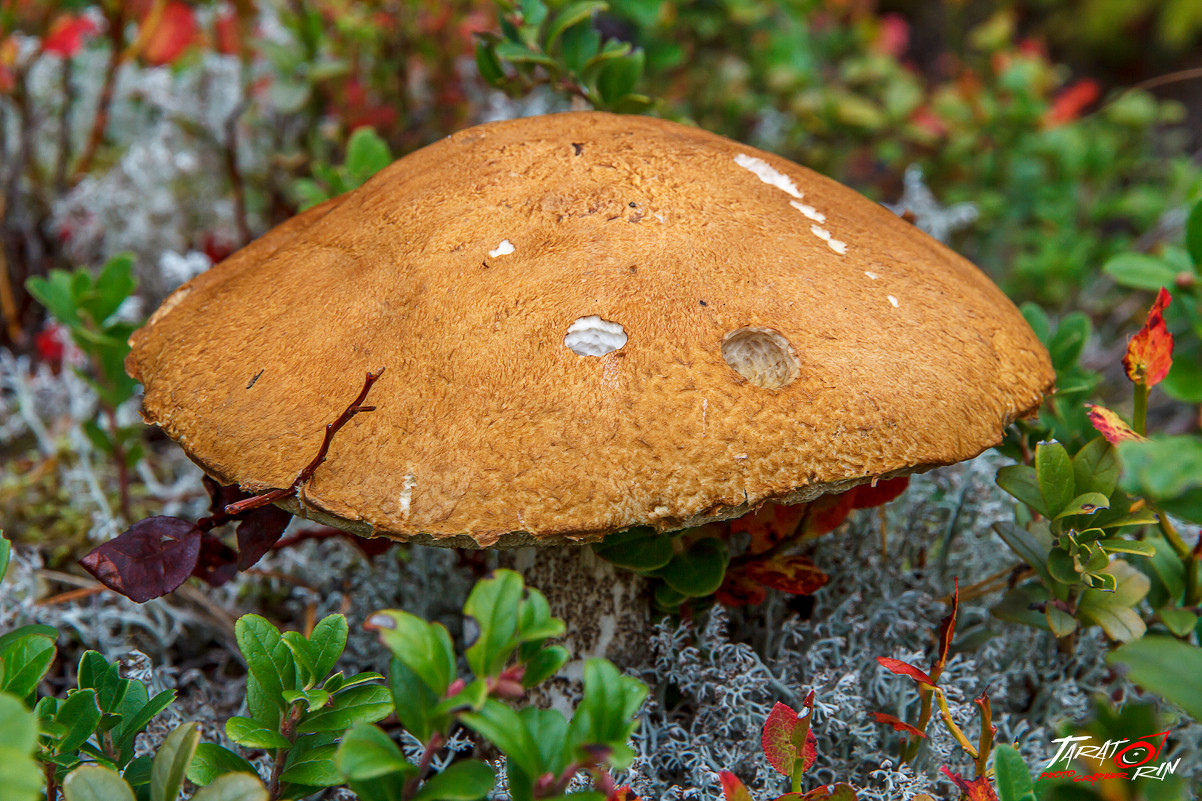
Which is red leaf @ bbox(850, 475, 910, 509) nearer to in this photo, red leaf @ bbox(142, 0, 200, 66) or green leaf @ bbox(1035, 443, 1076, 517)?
green leaf @ bbox(1035, 443, 1076, 517)

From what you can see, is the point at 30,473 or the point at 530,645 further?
the point at 30,473

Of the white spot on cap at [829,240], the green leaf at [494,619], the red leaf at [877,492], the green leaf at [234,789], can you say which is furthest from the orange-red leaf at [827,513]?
the green leaf at [234,789]

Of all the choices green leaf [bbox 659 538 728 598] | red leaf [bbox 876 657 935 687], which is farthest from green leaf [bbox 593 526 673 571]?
red leaf [bbox 876 657 935 687]

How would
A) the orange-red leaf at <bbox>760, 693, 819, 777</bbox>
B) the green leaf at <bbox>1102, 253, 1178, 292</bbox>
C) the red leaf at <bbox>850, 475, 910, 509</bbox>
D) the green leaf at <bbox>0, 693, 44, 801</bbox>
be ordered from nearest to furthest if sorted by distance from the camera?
1. the green leaf at <bbox>0, 693, 44, 801</bbox>
2. the orange-red leaf at <bbox>760, 693, 819, 777</bbox>
3. the red leaf at <bbox>850, 475, 910, 509</bbox>
4. the green leaf at <bbox>1102, 253, 1178, 292</bbox>

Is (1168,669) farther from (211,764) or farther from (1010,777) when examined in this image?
(211,764)

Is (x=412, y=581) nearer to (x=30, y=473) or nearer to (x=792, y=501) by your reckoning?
(x=792, y=501)

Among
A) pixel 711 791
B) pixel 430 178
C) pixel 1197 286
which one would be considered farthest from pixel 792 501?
pixel 1197 286
